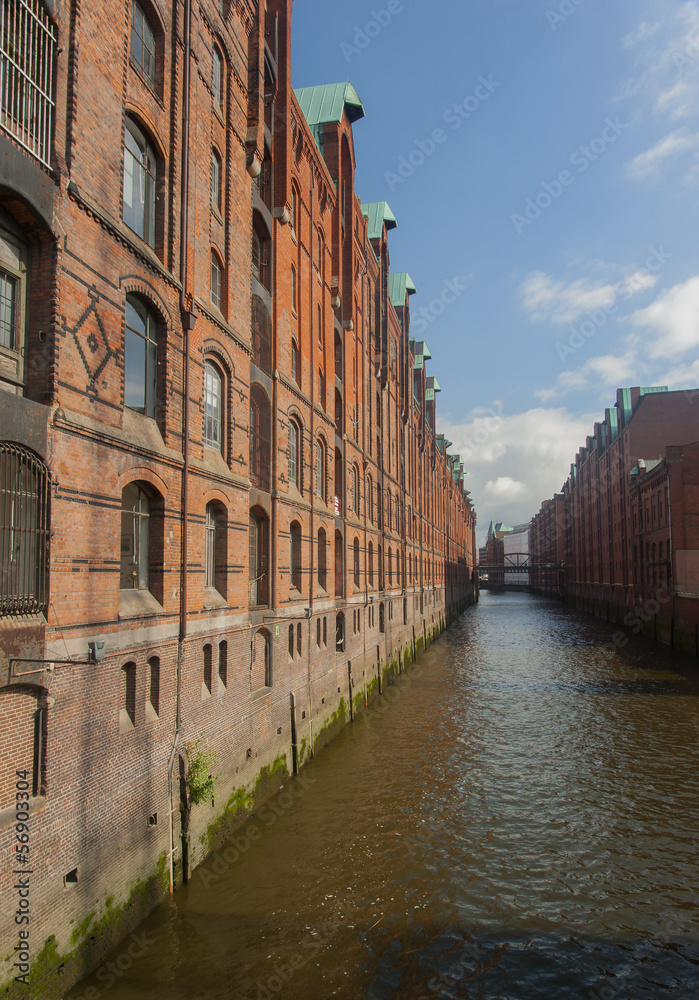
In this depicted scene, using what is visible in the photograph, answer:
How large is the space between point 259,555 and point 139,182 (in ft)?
24.8

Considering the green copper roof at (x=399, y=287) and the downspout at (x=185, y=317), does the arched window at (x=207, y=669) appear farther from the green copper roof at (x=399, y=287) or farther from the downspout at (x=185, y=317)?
the green copper roof at (x=399, y=287)

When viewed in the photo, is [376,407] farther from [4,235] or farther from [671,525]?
[4,235]

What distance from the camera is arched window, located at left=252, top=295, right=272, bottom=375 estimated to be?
14952 mm

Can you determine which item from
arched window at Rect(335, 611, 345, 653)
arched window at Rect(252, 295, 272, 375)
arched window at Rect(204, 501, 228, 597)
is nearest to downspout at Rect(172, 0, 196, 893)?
arched window at Rect(204, 501, 228, 597)

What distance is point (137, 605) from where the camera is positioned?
897 centimetres

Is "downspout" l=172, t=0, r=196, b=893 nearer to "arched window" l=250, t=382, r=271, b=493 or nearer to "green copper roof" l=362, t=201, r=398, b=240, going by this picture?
"arched window" l=250, t=382, r=271, b=493

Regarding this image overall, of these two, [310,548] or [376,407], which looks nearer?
[310,548]

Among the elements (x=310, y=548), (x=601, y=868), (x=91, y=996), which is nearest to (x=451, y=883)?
(x=601, y=868)

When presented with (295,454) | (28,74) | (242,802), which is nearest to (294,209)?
(295,454)

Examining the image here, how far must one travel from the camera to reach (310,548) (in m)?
17.2

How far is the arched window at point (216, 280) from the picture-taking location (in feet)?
39.9

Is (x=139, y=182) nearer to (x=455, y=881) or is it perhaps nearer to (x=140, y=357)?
(x=140, y=357)

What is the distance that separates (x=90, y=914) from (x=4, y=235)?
739 centimetres

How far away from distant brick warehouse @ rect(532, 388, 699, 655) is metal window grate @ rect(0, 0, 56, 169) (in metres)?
33.6
